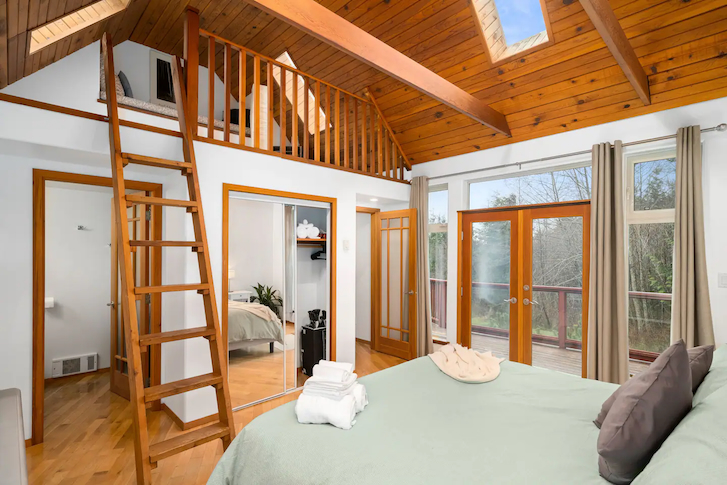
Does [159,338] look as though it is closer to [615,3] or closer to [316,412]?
[316,412]

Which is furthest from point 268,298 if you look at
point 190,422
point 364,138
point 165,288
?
point 364,138

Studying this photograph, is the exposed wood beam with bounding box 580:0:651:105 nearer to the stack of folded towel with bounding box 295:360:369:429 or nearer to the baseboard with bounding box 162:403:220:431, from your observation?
the stack of folded towel with bounding box 295:360:369:429

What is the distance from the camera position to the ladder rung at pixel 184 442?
74.2 inches

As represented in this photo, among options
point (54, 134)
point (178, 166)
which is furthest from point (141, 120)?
point (178, 166)

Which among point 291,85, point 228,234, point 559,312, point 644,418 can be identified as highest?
point 291,85

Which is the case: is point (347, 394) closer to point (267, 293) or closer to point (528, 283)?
point (267, 293)

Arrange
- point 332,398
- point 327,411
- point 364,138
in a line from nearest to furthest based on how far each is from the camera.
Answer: point 327,411 → point 332,398 → point 364,138

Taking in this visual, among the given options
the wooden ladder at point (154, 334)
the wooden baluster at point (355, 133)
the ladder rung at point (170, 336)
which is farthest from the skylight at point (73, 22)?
the wooden baluster at point (355, 133)

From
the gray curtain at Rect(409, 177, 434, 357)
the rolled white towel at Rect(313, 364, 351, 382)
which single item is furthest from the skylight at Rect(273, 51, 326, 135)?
the rolled white towel at Rect(313, 364, 351, 382)

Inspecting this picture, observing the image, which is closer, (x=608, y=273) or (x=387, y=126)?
(x=608, y=273)

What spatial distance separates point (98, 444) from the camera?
2.63m

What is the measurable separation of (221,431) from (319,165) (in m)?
2.54

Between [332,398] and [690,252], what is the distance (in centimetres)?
287

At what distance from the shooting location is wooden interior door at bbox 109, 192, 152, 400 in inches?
130
